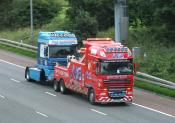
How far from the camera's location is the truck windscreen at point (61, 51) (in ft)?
127

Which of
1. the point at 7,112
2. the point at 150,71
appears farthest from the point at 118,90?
the point at 150,71

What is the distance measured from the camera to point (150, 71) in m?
41.5

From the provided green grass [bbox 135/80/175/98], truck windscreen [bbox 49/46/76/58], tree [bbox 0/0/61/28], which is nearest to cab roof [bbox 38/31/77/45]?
truck windscreen [bbox 49/46/76/58]

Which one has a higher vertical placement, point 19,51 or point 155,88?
point 19,51

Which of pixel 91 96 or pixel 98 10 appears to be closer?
pixel 91 96

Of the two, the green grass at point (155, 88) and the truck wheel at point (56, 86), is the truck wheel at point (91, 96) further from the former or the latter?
the green grass at point (155, 88)

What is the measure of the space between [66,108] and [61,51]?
800cm

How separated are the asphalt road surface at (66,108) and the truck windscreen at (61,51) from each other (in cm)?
207

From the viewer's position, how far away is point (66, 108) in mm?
31375

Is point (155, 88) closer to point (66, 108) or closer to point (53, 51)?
point (53, 51)

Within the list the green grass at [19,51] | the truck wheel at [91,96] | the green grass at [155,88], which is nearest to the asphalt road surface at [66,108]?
the truck wheel at [91,96]

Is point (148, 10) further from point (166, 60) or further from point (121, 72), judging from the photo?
point (121, 72)

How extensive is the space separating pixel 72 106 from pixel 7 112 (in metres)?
3.68

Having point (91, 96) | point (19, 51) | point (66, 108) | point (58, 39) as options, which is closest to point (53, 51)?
point (58, 39)
